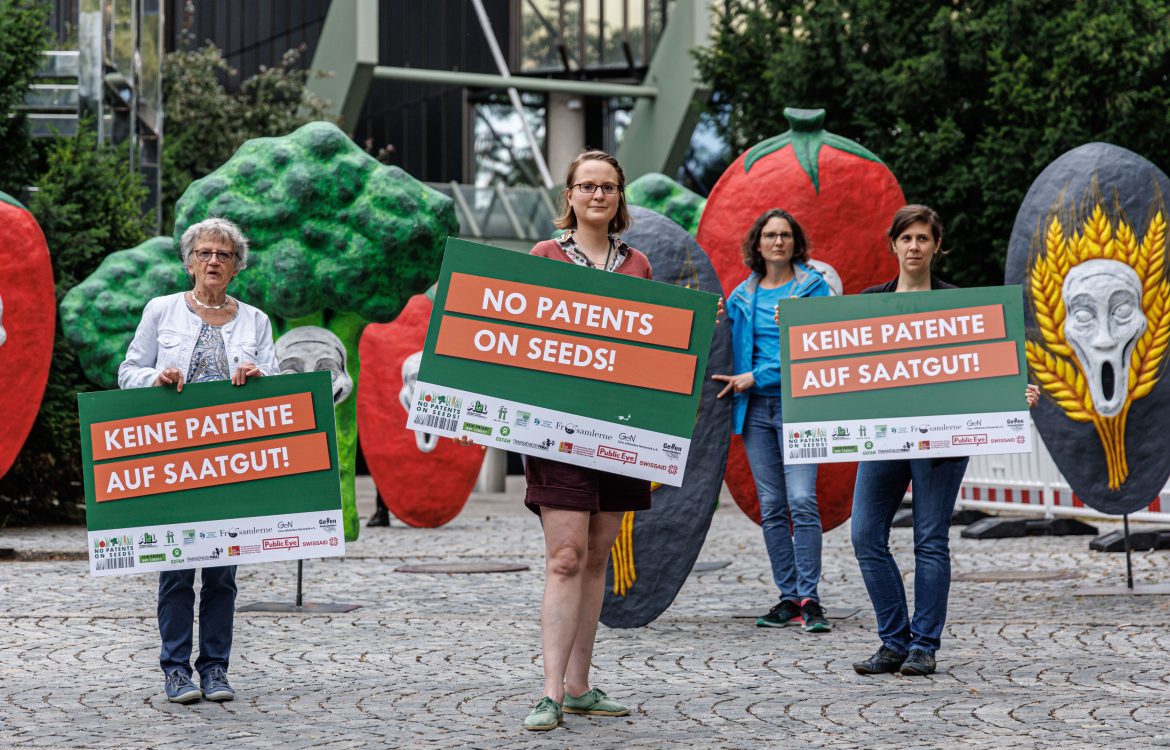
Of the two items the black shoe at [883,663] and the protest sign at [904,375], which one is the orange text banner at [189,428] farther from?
the black shoe at [883,663]

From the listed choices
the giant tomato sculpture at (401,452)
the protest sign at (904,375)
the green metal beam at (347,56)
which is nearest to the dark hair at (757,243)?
the protest sign at (904,375)

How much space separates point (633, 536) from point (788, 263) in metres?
1.57

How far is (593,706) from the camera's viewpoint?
16.3 feet

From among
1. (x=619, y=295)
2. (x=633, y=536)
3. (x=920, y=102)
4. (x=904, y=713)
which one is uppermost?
(x=920, y=102)

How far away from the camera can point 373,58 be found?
2667cm

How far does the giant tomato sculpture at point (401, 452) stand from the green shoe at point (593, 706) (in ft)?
23.6

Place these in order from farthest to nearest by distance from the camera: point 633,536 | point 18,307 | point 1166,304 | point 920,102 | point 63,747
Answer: point 920,102, point 18,307, point 1166,304, point 633,536, point 63,747

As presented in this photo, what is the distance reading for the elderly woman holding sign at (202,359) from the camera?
5.36 m

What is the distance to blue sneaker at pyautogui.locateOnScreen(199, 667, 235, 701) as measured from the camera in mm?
5246

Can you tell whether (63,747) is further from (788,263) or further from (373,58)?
(373,58)

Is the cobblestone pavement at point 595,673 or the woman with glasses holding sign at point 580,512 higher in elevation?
the woman with glasses holding sign at point 580,512

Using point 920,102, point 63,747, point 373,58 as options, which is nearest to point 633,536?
point 63,747

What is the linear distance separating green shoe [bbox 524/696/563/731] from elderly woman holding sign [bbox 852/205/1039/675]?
1516 millimetres

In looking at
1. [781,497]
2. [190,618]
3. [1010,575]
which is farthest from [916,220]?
[1010,575]
